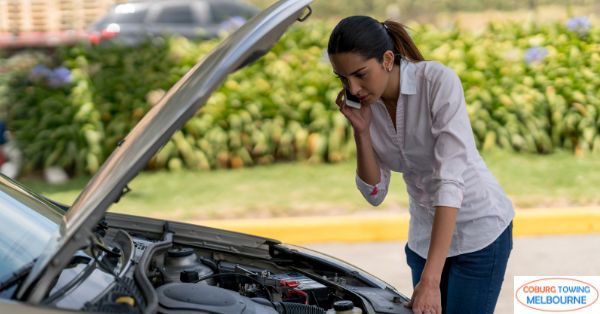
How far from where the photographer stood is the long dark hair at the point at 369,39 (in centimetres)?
289

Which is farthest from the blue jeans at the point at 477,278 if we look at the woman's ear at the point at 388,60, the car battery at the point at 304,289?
the woman's ear at the point at 388,60

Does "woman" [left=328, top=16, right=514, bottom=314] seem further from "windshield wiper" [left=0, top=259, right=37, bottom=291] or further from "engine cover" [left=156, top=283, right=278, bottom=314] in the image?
"windshield wiper" [left=0, top=259, right=37, bottom=291]

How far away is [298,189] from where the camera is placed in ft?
25.0

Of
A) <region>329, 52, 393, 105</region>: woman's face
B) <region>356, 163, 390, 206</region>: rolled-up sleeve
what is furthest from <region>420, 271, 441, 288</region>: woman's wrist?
<region>329, 52, 393, 105</region>: woman's face

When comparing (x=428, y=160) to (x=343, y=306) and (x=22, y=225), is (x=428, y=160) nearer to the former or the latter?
(x=343, y=306)

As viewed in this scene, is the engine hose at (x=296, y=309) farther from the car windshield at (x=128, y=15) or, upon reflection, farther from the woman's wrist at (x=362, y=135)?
the car windshield at (x=128, y=15)

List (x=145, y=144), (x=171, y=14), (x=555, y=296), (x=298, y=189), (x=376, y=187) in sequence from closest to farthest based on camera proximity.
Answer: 1. (x=145, y=144)
2. (x=376, y=187)
3. (x=555, y=296)
4. (x=298, y=189)
5. (x=171, y=14)

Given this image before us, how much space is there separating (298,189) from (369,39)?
187 inches

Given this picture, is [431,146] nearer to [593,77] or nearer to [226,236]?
[226,236]

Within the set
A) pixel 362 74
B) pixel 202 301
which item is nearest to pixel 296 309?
pixel 202 301

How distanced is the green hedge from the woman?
5.01 m

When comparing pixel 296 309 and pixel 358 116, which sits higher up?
pixel 358 116

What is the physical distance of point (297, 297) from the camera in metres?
3.04

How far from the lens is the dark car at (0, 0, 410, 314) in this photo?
2328 mm
